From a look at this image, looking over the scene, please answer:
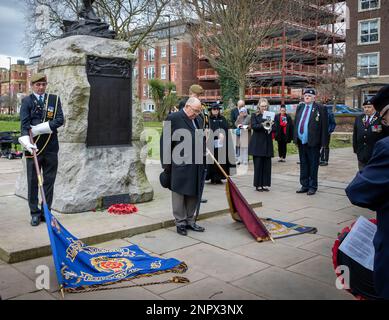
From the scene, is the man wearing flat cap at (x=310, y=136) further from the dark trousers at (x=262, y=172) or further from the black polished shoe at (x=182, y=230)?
the black polished shoe at (x=182, y=230)

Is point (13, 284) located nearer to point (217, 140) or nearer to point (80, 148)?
point (80, 148)

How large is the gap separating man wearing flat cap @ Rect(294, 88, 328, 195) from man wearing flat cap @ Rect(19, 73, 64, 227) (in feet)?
16.9

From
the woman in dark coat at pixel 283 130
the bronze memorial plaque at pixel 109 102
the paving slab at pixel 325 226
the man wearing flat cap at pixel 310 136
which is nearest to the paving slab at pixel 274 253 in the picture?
the paving slab at pixel 325 226

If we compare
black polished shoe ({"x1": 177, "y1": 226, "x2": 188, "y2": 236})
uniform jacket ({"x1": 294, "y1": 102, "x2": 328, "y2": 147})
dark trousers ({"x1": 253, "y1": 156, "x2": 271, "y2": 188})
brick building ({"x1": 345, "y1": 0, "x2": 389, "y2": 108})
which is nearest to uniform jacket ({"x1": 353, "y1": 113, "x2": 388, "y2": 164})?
uniform jacket ({"x1": 294, "y1": 102, "x2": 328, "y2": 147})

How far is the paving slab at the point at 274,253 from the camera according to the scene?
4.91 metres

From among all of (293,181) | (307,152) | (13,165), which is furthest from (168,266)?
(13,165)

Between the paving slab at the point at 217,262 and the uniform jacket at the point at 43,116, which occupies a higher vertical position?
the uniform jacket at the point at 43,116

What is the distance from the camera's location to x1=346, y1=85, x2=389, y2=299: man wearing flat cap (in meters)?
2.35

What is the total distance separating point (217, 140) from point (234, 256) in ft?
16.3

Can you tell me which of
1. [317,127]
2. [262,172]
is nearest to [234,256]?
[262,172]

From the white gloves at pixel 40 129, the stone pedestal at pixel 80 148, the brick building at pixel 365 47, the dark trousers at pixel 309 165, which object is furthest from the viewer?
the brick building at pixel 365 47

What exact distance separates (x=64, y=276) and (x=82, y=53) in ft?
13.6

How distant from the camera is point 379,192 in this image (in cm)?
235

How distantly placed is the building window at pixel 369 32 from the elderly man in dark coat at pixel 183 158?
42.4 meters
